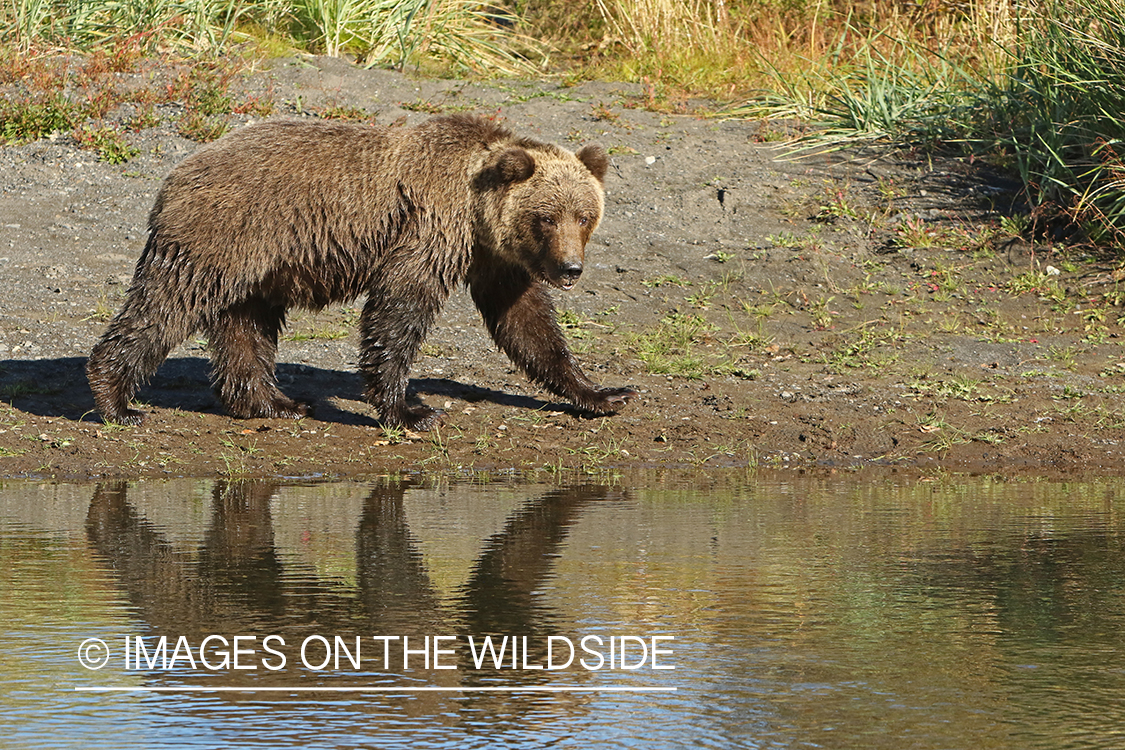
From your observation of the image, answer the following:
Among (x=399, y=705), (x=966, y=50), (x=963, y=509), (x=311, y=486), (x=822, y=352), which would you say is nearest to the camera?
(x=399, y=705)

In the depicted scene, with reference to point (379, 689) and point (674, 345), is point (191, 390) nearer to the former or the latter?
point (674, 345)

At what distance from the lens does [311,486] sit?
23.7 ft

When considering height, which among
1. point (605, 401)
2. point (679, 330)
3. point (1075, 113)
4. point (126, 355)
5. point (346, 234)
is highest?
point (1075, 113)

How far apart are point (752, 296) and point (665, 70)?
5.45 metres

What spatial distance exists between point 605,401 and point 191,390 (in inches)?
105

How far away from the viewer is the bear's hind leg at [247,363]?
848 cm

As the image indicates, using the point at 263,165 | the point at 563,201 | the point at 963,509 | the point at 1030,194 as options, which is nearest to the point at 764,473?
the point at 963,509

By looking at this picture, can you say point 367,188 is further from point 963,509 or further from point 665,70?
point 665,70

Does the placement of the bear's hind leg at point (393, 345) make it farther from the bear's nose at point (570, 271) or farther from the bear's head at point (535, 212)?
the bear's nose at point (570, 271)

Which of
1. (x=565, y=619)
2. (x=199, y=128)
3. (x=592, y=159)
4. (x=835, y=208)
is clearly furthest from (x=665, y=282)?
(x=565, y=619)

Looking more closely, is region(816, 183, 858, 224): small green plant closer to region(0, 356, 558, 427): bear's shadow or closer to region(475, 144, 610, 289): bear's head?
region(0, 356, 558, 427): bear's shadow

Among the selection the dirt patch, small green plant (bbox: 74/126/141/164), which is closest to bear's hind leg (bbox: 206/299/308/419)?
the dirt patch

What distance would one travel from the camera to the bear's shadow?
866 cm

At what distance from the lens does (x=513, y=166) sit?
811 cm
